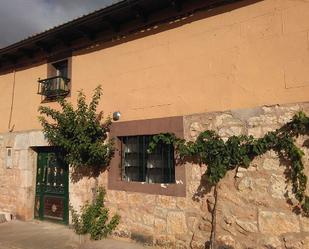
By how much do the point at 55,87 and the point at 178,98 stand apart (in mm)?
3312

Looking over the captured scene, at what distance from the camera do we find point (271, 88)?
4957 mm

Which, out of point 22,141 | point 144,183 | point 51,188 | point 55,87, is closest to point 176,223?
point 144,183

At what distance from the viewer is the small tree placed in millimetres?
6598

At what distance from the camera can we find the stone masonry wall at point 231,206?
468cm

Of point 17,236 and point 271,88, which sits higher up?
point 271,88

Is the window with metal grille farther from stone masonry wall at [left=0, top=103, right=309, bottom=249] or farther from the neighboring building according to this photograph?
stone masonry wall at [left=0, top=103, right=309, bottom=249]

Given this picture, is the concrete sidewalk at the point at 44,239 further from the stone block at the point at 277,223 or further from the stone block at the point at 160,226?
the stone block at the point at 277,223

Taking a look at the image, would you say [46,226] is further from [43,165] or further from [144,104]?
[144,104]

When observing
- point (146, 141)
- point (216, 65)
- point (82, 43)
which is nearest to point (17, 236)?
point (146, 141)

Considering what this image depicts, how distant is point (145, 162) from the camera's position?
636 centimetres

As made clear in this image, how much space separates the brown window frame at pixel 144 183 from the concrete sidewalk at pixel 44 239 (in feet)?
3.17

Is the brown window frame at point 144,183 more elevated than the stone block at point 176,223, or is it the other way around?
the brown window frame at point 144,183

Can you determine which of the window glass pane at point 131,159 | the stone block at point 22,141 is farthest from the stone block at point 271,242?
the stone block at point 22,141

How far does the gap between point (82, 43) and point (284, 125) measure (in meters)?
4.73
